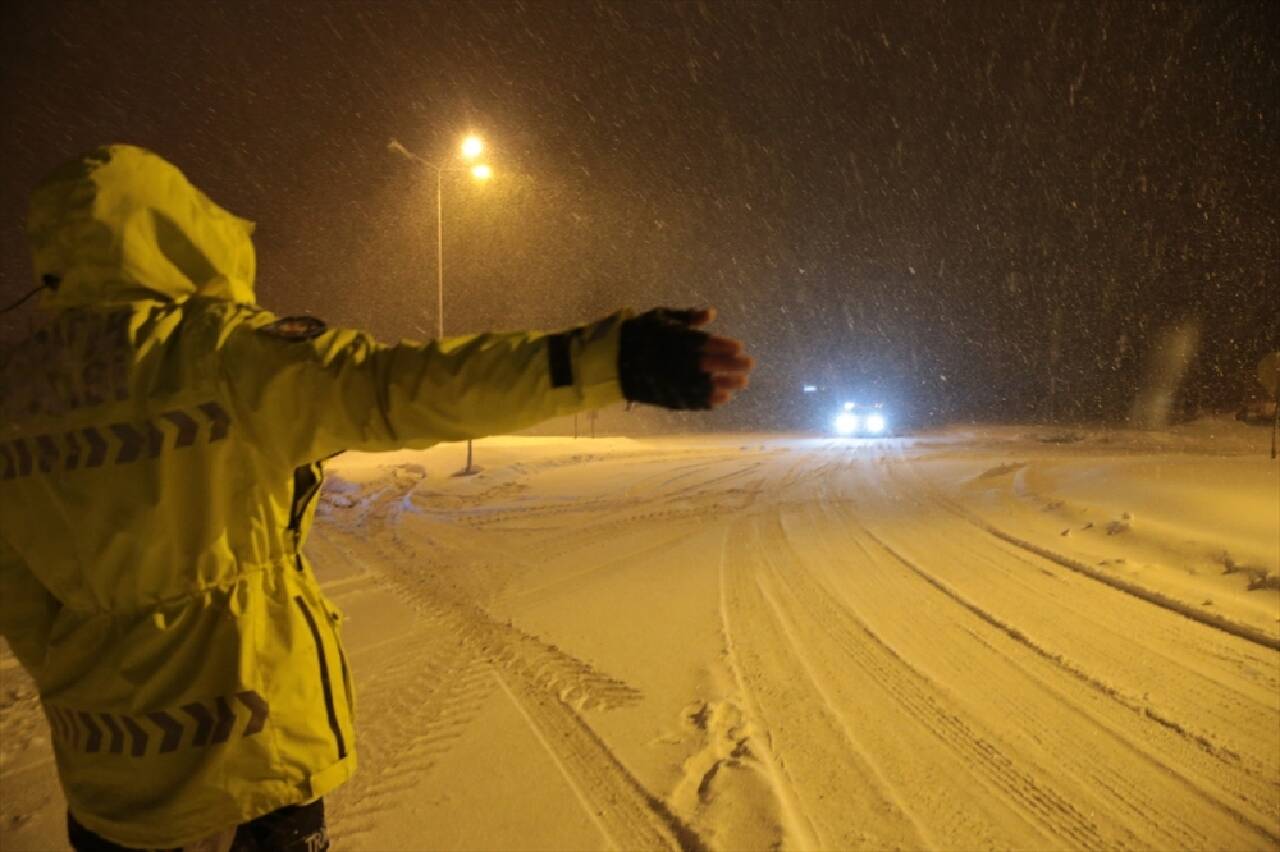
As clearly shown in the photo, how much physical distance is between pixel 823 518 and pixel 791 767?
22.5ft

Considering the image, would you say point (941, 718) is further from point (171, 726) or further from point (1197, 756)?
point (171, 726)

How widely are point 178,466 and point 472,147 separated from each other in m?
14.9

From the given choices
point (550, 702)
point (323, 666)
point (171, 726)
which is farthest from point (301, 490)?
point (550, 702)

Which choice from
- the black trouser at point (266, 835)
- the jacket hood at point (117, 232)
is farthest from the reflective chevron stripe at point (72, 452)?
the black trouser at point (266, 835)

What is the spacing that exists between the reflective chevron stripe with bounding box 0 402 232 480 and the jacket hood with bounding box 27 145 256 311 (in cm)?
30

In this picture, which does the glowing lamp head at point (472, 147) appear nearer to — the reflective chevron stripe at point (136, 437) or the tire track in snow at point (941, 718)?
the tire track in snow at point (941, 718)

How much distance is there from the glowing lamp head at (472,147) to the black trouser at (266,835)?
14.9 meters

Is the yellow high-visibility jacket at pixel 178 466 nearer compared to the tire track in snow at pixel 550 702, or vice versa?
the yellow high-visibility jacket at pixel 178 466

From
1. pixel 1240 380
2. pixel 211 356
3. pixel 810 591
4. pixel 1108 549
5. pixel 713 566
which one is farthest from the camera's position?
pixel 1240 380

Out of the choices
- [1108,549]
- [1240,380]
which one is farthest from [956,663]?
[1240,380]

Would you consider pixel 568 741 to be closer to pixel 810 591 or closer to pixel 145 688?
pixel 145 688

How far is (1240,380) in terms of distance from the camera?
157 ft

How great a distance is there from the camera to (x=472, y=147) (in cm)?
1459

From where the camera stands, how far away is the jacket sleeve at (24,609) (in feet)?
4.77
